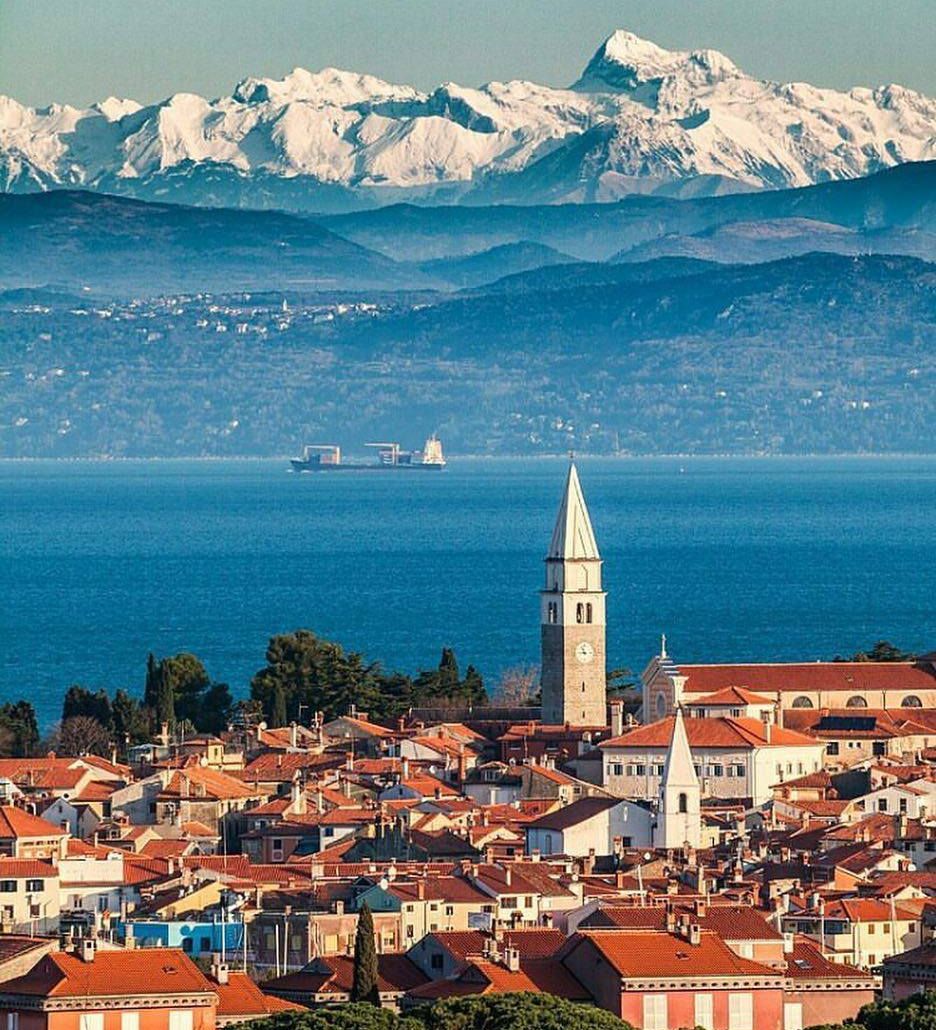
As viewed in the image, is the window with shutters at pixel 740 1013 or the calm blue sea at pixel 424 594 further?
the calm blue sea at pixel 424 594

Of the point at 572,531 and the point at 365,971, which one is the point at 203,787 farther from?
the point at 365,971

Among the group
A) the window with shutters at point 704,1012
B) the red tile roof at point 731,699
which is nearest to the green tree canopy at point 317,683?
the red tile roof at point 731,699

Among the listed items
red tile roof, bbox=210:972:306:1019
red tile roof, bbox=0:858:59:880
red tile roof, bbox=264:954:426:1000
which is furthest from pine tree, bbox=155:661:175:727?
red tile roof, bbox=210:972:306:1019

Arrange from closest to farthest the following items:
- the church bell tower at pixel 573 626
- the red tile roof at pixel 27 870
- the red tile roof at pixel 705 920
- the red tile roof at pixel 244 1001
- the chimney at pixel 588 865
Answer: the red tile roof at pixel 244 1001 < the red tile roof at pixel 705 920 < the red tile roof at pixel 27 870 < the chimney at pixel 588 865 < the church bell tower at pixel 573 626

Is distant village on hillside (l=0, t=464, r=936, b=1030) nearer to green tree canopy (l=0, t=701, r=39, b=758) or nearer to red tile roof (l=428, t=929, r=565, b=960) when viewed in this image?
red tile roof (l=428, t=929, r=565, b=960)

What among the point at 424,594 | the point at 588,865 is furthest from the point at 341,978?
the point at 424,594

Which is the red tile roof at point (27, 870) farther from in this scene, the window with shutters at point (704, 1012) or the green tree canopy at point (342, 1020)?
the green tree canopy at point (342, 1020)

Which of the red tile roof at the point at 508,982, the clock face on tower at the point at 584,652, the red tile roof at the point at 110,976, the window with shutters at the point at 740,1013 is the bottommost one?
the window with shutters at the point at 740,1013

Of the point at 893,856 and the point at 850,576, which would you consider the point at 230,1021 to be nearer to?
the point at 893,856
